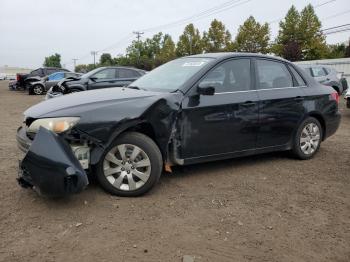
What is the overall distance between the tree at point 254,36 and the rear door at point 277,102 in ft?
Answer: 157

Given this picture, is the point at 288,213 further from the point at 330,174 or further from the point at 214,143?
the point at 330,174

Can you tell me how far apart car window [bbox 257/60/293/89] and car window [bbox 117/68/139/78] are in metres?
9.38

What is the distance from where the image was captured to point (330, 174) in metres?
5.48

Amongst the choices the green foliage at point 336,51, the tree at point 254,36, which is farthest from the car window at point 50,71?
the green foliage at point 336,51

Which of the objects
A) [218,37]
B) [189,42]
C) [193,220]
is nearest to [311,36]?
[218,37]

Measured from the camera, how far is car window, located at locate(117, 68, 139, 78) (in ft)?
47.8

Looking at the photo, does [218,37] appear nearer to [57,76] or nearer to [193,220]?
[57,76]

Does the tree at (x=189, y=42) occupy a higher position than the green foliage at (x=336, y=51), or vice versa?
the tree at (x=189, y=42)

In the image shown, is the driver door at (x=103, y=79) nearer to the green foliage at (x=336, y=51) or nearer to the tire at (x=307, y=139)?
the tire at (x=307, y=139)

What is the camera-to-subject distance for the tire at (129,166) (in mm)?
4289

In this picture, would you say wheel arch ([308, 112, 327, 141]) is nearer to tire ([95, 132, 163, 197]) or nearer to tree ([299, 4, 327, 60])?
tire ([95, 132, 163, 197])

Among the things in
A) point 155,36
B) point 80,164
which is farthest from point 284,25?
point 80,164

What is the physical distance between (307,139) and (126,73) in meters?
9.71

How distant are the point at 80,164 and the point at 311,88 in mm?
3876
